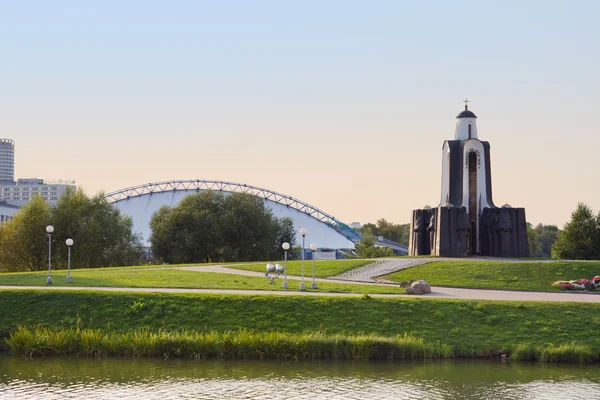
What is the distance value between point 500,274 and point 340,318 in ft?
48.6

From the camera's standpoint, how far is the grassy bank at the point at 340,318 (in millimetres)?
28203

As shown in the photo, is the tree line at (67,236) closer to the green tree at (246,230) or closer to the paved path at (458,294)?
the green tree at (246,230)

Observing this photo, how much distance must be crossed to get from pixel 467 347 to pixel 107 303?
42.5 ft

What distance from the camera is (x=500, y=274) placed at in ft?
137

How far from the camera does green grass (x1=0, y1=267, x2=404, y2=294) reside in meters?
36.1

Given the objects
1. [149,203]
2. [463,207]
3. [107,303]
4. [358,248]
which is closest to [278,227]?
[358,248]

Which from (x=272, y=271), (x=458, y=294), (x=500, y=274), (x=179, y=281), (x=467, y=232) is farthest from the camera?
(x=467, y=232)

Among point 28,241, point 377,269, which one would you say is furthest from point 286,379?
point 28,241

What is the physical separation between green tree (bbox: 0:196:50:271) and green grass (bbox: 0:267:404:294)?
2040 centimetres

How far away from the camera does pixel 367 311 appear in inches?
1185

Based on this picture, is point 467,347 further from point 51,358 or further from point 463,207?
point 463,207

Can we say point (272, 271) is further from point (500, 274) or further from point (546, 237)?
point (546, 237)

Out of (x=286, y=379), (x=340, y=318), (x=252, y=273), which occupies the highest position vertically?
(x=252, y=273)

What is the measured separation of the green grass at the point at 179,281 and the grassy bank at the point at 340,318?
14.9 ft
